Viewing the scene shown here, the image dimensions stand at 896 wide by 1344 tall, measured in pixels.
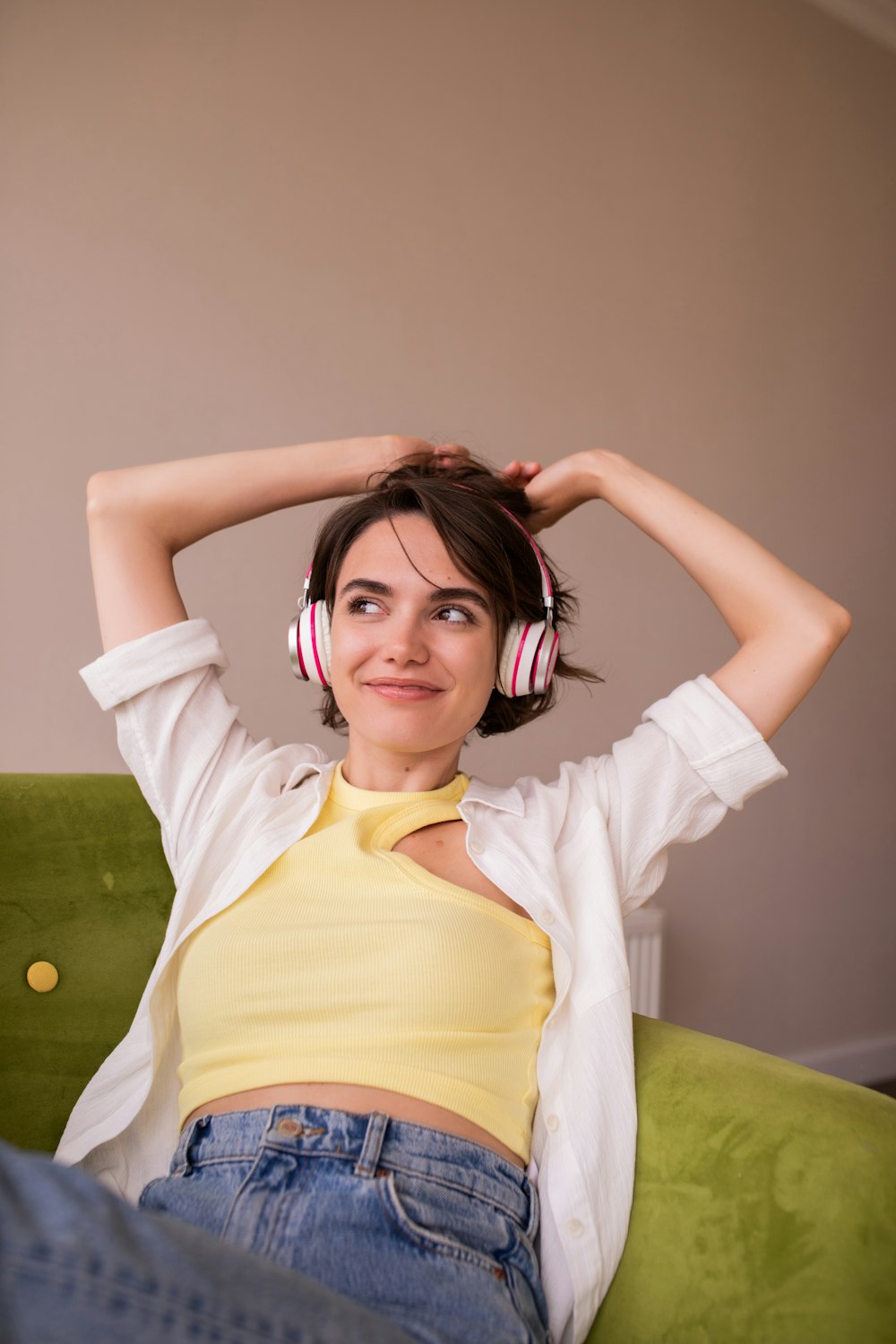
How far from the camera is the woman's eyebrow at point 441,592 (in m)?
1.38

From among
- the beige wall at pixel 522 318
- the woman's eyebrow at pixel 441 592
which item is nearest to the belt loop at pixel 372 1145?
the woman's eyebrow at pixel 441 592

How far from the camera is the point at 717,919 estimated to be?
121 inches

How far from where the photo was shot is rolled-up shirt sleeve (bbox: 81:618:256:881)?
137cm

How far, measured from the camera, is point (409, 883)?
1243 mm

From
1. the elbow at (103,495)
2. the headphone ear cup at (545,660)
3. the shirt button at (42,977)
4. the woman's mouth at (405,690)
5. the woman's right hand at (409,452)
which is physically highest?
A: the woman's right hand at (409,452)

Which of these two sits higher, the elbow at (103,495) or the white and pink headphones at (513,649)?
the elbow at (103,495)

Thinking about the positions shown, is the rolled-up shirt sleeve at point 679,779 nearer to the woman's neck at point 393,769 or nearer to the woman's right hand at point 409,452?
the woman's neck at point 393,769

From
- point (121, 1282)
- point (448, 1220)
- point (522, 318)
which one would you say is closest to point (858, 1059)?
point (522, 318)

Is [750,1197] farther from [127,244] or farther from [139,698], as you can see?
[127,244]

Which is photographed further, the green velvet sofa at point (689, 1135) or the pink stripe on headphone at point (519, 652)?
the pink stripe on headphone at point (519, 652)

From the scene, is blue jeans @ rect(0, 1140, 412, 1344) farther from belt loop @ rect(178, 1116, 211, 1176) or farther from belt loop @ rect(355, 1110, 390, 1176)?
belt loop @ rect(178, 1116, 211, 1176)

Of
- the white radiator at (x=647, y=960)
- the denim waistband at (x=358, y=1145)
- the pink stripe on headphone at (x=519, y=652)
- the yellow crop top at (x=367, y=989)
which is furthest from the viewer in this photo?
the white radiator at (x=647, y=960)

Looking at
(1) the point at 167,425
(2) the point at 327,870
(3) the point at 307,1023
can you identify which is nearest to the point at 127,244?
(1) the point at 167,425

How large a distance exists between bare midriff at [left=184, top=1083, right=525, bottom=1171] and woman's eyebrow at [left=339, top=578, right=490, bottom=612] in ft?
1.93
